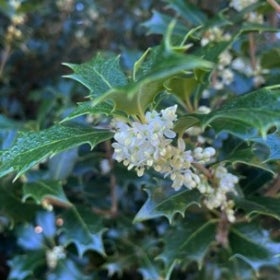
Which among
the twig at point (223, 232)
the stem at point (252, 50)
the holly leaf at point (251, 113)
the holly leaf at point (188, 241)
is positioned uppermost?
the holly leaf at point (251, 113)

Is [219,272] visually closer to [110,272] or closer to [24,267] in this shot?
[110,272]

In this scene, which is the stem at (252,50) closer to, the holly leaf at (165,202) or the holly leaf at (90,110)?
the holly leaf at (165,202)

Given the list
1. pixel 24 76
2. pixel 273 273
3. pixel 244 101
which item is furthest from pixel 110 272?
pixel 24 76

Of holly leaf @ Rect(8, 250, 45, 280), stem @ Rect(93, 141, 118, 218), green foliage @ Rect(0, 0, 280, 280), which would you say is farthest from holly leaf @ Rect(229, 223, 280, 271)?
holly leaf @ Rect(8, 250, 45, 280)

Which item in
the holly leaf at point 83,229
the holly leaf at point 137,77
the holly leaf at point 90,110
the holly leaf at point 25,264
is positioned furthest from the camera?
the holly leaf at point 25,264

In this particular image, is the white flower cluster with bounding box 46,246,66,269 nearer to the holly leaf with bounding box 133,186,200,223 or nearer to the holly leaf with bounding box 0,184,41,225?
the holly leaf with bounding box 0,184,41,225

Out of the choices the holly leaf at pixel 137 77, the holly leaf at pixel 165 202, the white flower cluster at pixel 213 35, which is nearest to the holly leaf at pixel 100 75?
the holly leaf at pixel 137 77

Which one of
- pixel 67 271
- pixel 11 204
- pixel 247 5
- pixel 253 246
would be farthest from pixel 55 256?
pixel 247 5
